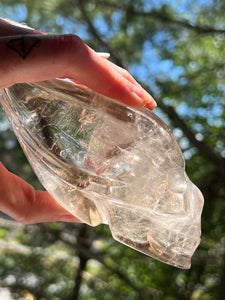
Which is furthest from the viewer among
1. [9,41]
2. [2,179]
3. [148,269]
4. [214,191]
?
[148,269]

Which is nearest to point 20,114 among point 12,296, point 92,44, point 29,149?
point 29,149

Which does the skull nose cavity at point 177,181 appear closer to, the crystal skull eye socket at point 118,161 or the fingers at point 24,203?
the crystal skull eye socket at point 118,161

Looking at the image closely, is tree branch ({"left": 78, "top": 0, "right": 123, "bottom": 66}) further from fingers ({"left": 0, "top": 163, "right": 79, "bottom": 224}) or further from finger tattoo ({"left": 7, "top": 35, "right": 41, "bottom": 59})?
finger tattoo ({"left": 7, "top": 35, "right": 41, "bottom": 59})

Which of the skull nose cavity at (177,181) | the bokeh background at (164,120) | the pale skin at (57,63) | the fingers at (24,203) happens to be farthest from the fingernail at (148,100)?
the bokeh background at (164,120)

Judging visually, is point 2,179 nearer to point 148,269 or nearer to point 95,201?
point 95,201

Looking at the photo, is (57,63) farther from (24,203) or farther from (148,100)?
(24,203)

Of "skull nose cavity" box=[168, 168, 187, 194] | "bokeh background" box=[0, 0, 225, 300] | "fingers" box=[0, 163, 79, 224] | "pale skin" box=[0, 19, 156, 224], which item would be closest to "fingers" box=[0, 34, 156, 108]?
"pale skin" box=[0, 19, 156, 224]
